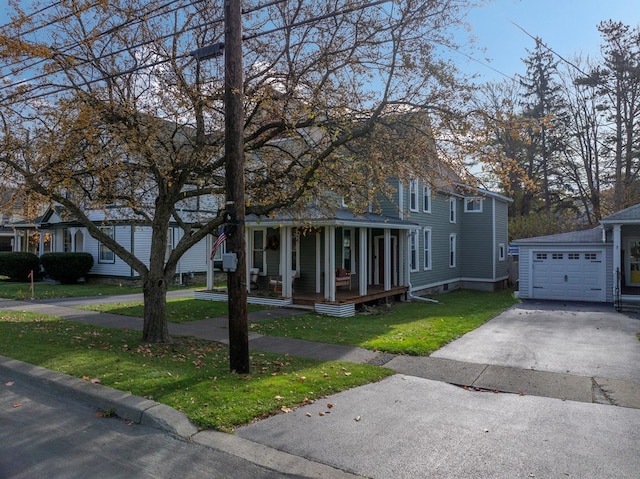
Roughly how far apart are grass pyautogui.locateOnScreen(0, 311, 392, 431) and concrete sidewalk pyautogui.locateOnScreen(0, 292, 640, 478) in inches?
9.2

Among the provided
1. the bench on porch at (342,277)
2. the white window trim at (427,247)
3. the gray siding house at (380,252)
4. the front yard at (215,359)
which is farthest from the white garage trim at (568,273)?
the bench on porch at (342,277)

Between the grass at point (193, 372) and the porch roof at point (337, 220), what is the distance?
4.51 meters

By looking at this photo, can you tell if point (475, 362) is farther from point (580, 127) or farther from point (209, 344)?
point (580, 127)

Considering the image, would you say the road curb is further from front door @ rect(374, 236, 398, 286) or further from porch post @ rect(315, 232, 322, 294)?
front door @ rect(374, 236, 398, 286)

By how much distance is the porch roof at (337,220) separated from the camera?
13.5 meters

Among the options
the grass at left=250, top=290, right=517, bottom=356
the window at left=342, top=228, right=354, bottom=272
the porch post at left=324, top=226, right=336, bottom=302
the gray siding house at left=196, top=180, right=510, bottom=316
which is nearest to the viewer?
the grass at left=250, top=290, right=517, bottom=356

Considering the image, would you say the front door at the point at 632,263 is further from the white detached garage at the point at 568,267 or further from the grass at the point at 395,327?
the grass at the point at 395,327

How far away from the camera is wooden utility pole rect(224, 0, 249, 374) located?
7156 mm

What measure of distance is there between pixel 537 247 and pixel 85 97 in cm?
1877

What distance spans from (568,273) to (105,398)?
1977 cm

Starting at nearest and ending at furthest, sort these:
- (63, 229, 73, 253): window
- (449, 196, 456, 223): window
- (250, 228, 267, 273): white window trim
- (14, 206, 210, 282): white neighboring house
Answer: (250, 228, 267, 273): white window trim < (14, 206, 210, 282): white neighboring house < (449, 196, 456, 223): window < (63, 229, 73, 253): window

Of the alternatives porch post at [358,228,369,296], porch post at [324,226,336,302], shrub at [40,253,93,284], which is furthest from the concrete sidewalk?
shrub at [40,253,93,284]

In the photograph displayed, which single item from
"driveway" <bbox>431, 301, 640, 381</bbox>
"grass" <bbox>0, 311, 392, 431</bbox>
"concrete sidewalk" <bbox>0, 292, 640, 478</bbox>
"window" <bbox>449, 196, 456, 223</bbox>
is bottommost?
"driveway" <bbox>431, 301, 640, 381</bbox>

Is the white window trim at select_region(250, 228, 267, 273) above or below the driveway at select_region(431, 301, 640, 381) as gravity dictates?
above
